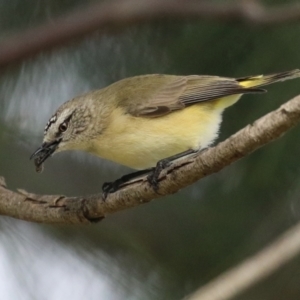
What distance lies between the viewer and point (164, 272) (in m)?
1.99

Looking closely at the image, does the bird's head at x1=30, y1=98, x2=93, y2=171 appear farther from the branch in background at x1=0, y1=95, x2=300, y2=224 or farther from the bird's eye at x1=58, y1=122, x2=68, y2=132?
the branch in background at x1=0, y1=95, x2=300, y2=224

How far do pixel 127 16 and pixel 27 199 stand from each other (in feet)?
2.34

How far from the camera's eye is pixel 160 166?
1979 mm

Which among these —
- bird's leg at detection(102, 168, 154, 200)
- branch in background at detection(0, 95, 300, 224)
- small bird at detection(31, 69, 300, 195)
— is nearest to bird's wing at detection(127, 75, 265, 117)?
small bird at detection(31, 69, 300, 195)

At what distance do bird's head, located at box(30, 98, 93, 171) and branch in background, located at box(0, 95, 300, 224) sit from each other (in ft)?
0.87

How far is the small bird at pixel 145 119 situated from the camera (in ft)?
6.95

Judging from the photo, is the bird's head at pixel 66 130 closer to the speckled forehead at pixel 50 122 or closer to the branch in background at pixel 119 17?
the speckled forehead at pixel 50 122

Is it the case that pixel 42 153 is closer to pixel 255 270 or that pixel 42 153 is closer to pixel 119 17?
pixel 119 17

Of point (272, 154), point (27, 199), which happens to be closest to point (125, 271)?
point (27, 199)

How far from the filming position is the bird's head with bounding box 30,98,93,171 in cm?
222

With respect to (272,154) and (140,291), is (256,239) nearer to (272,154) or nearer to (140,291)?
(272,154)

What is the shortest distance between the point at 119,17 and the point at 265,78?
0.54 meters

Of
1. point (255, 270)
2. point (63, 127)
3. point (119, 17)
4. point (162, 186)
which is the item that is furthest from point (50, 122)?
point (255, 270)

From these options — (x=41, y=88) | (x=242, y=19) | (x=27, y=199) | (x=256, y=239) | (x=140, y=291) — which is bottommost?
(x=140, y=291)
